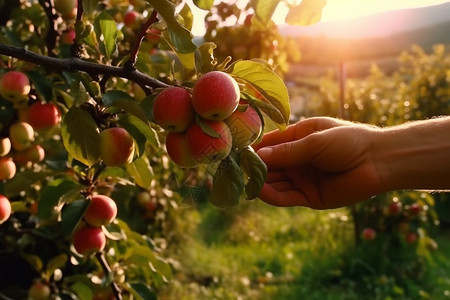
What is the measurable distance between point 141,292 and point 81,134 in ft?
2.14

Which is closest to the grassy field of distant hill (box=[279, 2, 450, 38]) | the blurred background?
the blurred background

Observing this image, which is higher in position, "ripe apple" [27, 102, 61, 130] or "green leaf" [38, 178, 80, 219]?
"ripe apple" [27, 102, 61, 130]

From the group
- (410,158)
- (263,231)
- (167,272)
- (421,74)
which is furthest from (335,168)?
(421,74)

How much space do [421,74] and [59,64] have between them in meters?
5.84

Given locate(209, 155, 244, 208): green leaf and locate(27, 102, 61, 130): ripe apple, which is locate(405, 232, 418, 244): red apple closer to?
locate(27, 102, 61, 130): ripe apple

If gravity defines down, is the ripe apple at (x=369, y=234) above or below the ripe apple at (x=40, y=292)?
below

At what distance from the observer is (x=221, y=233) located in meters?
4.84

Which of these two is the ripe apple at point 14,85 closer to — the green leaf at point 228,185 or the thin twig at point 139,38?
the thin twig at point 139,38

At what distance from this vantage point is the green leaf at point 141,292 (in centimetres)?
150

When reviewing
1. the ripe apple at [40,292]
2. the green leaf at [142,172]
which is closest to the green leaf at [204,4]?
the green leaf at [142,172]

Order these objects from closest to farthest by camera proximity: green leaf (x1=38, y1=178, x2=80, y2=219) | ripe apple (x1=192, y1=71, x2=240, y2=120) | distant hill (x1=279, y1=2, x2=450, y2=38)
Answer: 1. ripe apple (x1=192, y1=71, x2=240, y2=120)
2. green leaf (x1=38, y1=178, x2=80, y2=219)
3. distant hill (x1=279, y1=2, x2=450, y2=38)

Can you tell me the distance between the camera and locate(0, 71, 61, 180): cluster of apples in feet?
4.62

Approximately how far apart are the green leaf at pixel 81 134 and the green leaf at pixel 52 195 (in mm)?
308

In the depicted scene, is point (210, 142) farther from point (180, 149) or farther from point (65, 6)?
point (65, 6)
